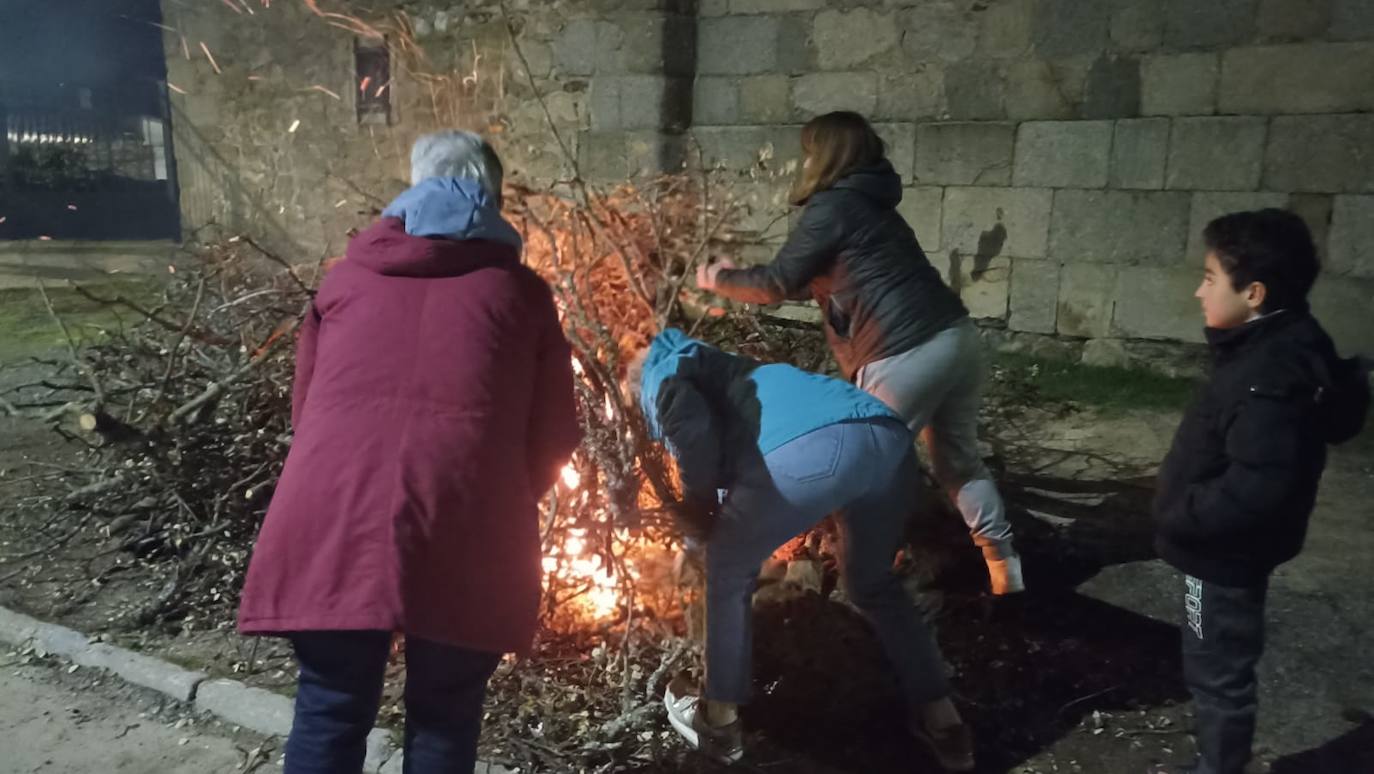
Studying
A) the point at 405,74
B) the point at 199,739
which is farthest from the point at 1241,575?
the point at 405,74

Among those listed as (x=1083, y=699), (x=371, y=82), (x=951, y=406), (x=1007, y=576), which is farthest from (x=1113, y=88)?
(x=371, y=82)

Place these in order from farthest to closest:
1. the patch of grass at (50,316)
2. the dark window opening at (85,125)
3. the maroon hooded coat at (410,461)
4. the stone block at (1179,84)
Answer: the dark window opening at (85,125)
the patch of grass at (50,316)
the stone block at (1179,84)
the maroon hooded coat at (410,461)

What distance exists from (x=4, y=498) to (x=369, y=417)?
13.6 ft

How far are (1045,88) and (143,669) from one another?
247 inches

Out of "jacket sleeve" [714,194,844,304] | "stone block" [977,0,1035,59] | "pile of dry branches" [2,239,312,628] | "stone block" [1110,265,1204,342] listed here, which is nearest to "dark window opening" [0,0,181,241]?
"pile of dry branches" [2,239,312,628]

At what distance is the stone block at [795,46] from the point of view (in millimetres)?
7703

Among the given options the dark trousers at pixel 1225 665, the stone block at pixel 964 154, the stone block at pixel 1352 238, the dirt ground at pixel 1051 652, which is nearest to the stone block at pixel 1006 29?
the stone block at pixel 964 154

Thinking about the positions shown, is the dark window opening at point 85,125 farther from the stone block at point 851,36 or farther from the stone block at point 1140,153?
the stone block at point 1140,153

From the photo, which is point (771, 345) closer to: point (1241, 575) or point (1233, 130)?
point (1241, 575)

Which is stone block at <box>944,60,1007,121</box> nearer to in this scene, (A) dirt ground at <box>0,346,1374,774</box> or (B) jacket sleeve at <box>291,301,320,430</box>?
(A) dirt ground at <box>0,346,1374,774</box>

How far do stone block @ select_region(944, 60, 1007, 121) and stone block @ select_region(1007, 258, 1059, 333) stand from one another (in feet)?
3.51

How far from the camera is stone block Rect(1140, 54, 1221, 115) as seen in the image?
638 cm

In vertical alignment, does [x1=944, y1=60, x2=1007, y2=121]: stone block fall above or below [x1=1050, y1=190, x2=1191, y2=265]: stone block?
above

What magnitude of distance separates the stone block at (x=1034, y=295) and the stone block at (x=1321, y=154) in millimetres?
1430
